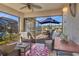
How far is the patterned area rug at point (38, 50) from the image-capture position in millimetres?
1667

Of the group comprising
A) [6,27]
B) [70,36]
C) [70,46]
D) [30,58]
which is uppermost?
[6,27]

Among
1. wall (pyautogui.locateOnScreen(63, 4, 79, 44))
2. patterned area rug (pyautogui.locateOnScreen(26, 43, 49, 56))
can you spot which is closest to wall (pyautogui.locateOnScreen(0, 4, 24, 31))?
patterned area rug (pyautogui.locateOnScreen(26, 43, 49, 56))

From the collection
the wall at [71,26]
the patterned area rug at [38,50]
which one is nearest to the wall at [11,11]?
the patterned area rug at [38,50]

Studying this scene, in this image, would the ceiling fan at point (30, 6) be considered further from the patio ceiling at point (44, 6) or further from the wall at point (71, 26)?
the wall at point (71, 26)

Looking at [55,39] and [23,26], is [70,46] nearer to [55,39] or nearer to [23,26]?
[55,39]

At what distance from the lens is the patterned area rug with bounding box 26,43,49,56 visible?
1.67m

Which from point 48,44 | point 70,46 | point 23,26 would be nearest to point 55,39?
point 48,44

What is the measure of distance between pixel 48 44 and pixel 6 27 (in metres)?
0.65

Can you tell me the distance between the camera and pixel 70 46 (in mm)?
1637

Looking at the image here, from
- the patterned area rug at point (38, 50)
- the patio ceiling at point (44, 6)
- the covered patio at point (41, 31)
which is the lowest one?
the patterned area rug at point (38, 50)

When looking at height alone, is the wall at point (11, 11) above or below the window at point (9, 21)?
above

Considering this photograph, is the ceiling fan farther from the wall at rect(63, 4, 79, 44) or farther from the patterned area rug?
the patterned area rug

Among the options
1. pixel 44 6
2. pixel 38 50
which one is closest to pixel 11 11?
pixel 44 6

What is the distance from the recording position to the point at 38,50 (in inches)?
66.4
